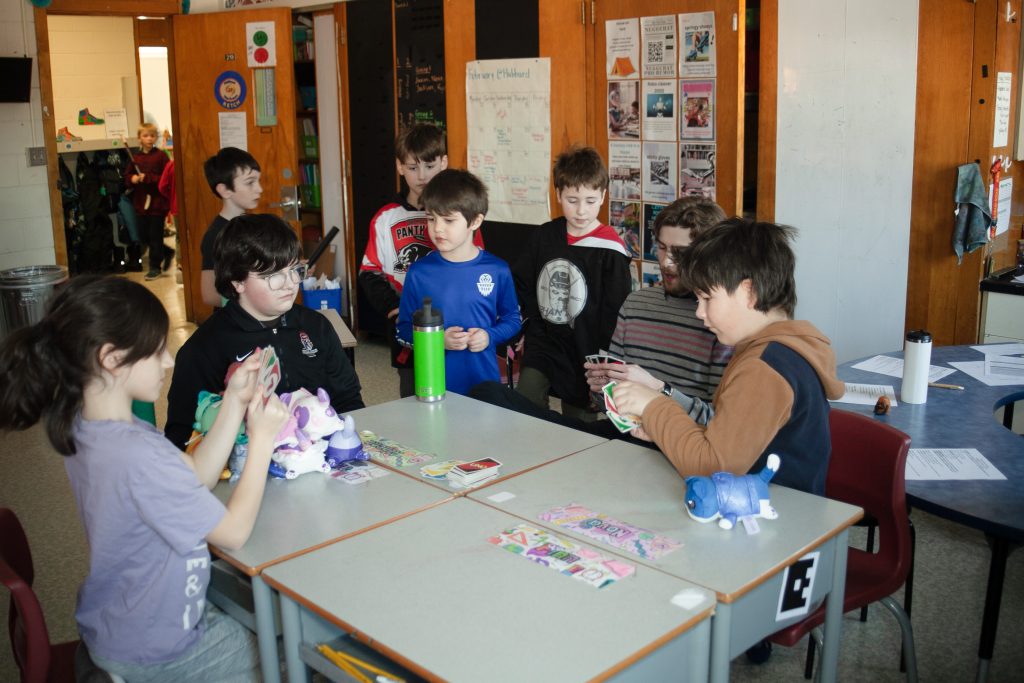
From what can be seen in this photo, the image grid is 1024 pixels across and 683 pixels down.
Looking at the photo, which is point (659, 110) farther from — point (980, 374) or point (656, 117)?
point (980, 374)

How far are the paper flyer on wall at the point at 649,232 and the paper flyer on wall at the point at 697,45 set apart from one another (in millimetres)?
658

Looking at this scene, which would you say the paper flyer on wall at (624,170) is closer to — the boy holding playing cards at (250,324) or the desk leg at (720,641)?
the boy holding playing cards at (250,324)

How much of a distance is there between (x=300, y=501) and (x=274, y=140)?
16.2ft

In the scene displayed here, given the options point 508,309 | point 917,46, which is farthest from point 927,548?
point 917,46

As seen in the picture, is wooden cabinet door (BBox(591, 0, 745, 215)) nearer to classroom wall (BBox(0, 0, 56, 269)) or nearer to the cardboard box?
the cardboard box

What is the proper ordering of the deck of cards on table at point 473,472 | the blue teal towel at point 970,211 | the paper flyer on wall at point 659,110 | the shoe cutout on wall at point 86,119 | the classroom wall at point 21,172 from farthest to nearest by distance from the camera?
the shoe cutout on wall at point 86,119
the classroom wall at point 21,172
the paper flyer on wall at point 659,110
the blue teal towel at point 970,211
the deck of cards on table at point 473,472

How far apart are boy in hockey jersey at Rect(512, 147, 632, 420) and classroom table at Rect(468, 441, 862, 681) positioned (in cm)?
108

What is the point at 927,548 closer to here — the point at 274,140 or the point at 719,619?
the point at 719,619

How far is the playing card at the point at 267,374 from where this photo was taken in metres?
2.00

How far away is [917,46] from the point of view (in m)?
3.81

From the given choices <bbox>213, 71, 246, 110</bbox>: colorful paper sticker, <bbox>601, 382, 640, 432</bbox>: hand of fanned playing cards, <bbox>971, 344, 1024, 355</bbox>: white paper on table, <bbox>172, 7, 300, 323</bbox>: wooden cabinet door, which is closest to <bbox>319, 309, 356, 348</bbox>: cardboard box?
<bbox>601, 382, 640, 432</bbox>: hand of fanned playing cards

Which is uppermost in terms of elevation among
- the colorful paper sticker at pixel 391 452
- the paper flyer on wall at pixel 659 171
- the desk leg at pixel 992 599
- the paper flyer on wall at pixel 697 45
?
the paper flyer on wall at pixel 697 45

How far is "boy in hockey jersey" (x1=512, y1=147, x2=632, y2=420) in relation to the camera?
3.24m

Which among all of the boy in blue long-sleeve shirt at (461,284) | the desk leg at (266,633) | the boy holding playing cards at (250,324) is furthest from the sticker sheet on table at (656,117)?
the desk leg at (266,633)
